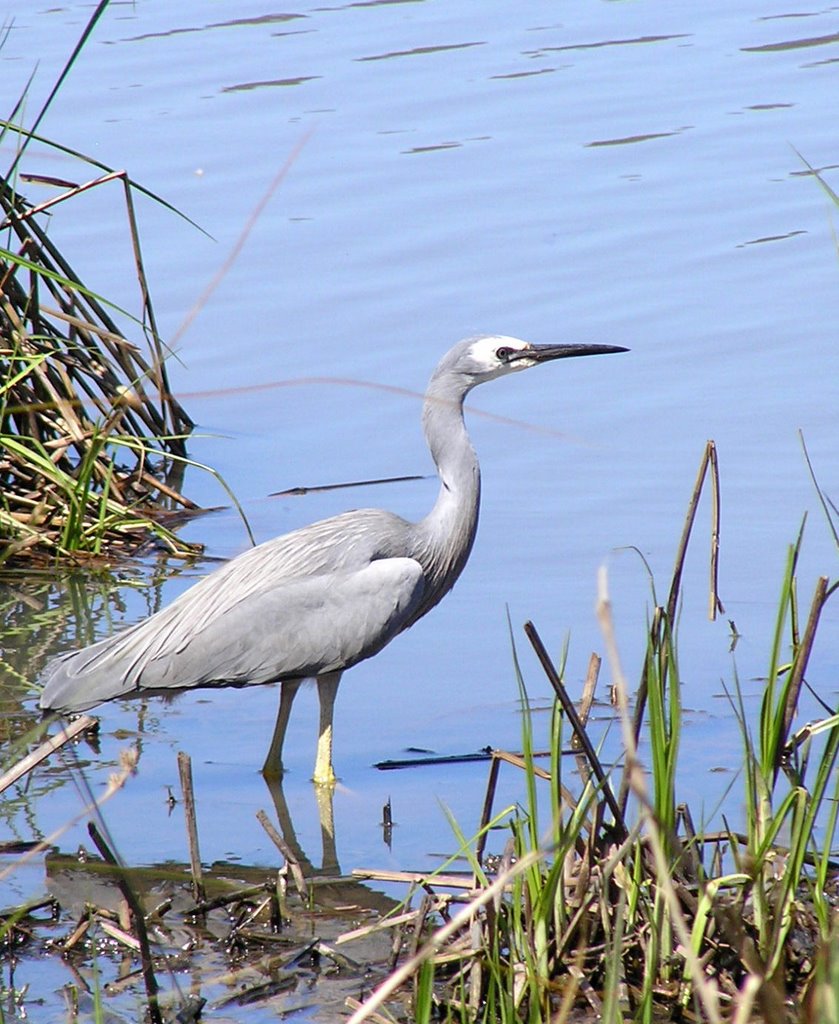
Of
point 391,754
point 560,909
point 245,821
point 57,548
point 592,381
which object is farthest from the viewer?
point 592,381

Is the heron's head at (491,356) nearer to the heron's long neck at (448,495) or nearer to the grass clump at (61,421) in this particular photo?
the heron's long neck at (448,495)

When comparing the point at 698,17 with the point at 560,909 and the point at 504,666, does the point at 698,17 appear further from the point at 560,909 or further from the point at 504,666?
the point at 560,909

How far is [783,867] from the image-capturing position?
373 centimetres

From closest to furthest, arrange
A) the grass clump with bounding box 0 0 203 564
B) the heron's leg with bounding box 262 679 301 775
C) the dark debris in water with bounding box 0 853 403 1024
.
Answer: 1. the dark debris in water with bounding box 0 853 403 1024
2. the heron's leg with bounding box 262 679 301 775
3. the grass clump with bounding box 0 0 203 564

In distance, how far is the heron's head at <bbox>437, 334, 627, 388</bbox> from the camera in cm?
617

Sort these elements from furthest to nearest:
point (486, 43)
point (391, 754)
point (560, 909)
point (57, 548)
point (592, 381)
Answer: point (486, 43), point (592, 381), point (57, 548), point (391, 754), point (560, 909)

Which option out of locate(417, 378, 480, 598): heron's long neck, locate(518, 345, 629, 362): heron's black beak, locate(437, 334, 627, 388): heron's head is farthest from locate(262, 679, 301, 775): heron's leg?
locate(518, 345, 629, 362): heron's black beak

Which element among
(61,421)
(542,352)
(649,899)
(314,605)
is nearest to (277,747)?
(314,605)

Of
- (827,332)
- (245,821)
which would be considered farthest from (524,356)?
(827,332)

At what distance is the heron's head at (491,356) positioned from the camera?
6.17 meters

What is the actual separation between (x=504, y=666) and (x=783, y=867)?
8.49ft

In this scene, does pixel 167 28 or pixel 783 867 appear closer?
pixel 783 867

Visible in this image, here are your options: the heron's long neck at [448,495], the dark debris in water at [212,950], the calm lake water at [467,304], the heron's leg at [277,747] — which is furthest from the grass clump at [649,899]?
the heron's long neck at [448,495]

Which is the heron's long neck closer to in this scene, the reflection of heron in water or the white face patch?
the reflection of heron in water
